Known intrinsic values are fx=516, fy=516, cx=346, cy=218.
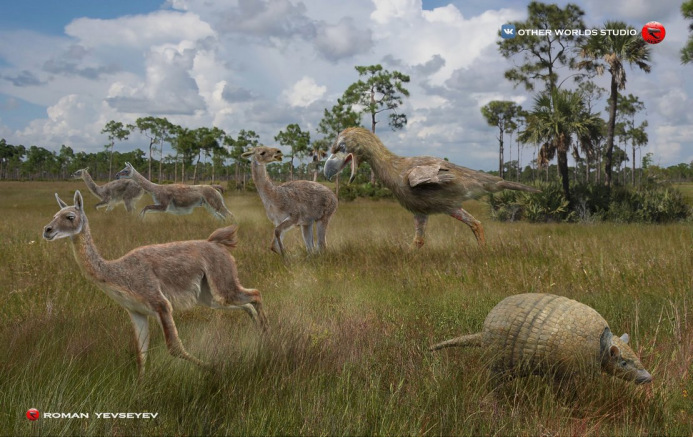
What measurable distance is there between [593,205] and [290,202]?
1815cm

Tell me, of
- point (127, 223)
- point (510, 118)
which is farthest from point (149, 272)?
point (510, 118)

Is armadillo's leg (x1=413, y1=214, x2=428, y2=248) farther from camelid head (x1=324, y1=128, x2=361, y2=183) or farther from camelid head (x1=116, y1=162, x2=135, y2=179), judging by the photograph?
camelid head (x1=116, y1=162, x2=135, y2=179)

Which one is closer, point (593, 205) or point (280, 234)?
point (280, 234)

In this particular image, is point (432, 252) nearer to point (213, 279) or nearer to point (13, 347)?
point (213, 279)

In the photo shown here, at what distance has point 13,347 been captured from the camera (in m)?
3.93

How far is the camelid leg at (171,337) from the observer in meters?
3.20

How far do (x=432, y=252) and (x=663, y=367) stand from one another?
4435 millimetres

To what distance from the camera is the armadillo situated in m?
3.99

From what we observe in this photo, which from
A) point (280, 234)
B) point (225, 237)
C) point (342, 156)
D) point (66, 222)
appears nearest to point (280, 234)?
point (280, 234)

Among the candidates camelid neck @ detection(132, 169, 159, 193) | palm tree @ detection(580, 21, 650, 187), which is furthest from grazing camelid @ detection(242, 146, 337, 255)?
palm tree @ detection(580, 21, 650, 187)

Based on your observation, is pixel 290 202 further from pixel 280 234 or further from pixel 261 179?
pixel 261 179

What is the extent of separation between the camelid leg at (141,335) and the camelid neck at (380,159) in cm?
432

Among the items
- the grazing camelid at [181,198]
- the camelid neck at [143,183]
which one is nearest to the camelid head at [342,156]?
the grazing camelid at [181,198]

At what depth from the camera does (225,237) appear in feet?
12.9
